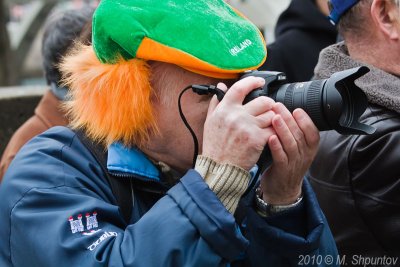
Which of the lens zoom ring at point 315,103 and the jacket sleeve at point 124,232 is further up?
the lens zoom ring at point 315,103

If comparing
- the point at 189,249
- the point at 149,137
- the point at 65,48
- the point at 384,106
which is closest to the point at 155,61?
the point at 149,137

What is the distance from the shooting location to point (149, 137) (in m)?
1.73

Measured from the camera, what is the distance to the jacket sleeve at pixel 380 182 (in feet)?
6.43

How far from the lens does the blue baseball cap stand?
222cm

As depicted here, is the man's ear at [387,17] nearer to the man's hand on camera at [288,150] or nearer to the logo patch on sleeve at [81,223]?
the man's hand on camera at [288,150]

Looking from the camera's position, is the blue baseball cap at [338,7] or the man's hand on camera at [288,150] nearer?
the man's hand on camera at [288,150]

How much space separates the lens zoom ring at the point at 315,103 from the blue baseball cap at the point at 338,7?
0.75 metres

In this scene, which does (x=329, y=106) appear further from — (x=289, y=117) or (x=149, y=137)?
(x=149, y=137)

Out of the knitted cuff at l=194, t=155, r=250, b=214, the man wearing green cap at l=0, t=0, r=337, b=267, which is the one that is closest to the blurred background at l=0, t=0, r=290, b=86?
the man wearing green cap at l=0, t=0, r=337, b=267

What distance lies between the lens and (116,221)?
162cm

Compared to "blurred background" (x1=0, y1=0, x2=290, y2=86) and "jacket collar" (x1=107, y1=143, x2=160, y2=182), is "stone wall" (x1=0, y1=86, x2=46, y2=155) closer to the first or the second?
"blurred background" (x1=0, y1=0, x2=290, y2=86)

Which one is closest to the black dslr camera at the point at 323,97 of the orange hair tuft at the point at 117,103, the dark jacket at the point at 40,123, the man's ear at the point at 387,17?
the orange hair tuft at the point at 117,103

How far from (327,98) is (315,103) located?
0.03 metres

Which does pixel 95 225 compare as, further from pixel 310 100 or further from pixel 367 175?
pixel 367 175
